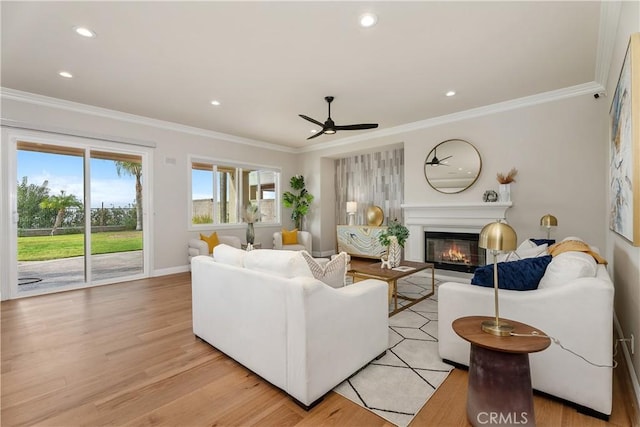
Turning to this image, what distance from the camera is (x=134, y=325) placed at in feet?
9.85

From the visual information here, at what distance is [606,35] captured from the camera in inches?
103

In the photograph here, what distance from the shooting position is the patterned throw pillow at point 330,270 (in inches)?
77.4

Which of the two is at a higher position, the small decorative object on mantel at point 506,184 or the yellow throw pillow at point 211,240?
the small decorative object on mantel at point 506,184

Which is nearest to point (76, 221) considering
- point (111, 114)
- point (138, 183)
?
point (138, 183)

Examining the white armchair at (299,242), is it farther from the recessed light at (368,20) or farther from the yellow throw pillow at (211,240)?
the recessed light at (368,20)

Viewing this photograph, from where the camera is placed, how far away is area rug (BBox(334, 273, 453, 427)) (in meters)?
1.73

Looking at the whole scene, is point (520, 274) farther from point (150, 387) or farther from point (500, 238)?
point (150, 387)

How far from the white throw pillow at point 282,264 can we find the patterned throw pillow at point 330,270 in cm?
5

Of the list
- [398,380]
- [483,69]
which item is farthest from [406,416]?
[483,69]

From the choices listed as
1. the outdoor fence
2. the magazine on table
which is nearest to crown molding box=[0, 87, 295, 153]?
the outdoor fence

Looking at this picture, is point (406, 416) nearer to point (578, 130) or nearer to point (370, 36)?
point (370, 36)

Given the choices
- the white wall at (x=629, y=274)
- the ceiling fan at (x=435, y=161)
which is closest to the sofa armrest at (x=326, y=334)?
the white wall at (x=629, y=274)

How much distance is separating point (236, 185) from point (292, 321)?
5298 millimetres

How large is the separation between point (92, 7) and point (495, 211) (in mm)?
5160
